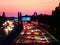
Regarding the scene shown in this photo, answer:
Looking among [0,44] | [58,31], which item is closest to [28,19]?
[58,31]

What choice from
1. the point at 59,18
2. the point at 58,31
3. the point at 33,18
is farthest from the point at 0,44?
the point at 33,18

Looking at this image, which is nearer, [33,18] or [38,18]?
[38,18]

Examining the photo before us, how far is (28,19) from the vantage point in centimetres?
16262

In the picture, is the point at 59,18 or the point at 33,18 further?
the point at 33,18

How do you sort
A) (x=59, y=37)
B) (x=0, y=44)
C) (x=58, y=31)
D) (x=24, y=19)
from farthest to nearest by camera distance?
(x=24, y=19)
(x=58, y=31)
(x=59, y=37)
(x=0, y=44)

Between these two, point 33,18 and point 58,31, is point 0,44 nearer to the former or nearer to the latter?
point 58,31

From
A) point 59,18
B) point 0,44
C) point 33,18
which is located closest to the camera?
point 0,44

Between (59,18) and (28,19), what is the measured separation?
88.1 meters

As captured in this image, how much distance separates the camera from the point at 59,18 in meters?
75.1

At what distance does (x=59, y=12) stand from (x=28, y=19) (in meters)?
84.0

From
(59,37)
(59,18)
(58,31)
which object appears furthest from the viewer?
(59,18)

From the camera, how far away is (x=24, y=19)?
160m

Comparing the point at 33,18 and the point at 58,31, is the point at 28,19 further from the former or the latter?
the point at 58,31

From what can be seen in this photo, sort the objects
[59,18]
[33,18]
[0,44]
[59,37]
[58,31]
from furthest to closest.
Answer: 1. [33,18]
2. [59,18]
3. [58,31]
4. [59,37]
5. [0,44]
